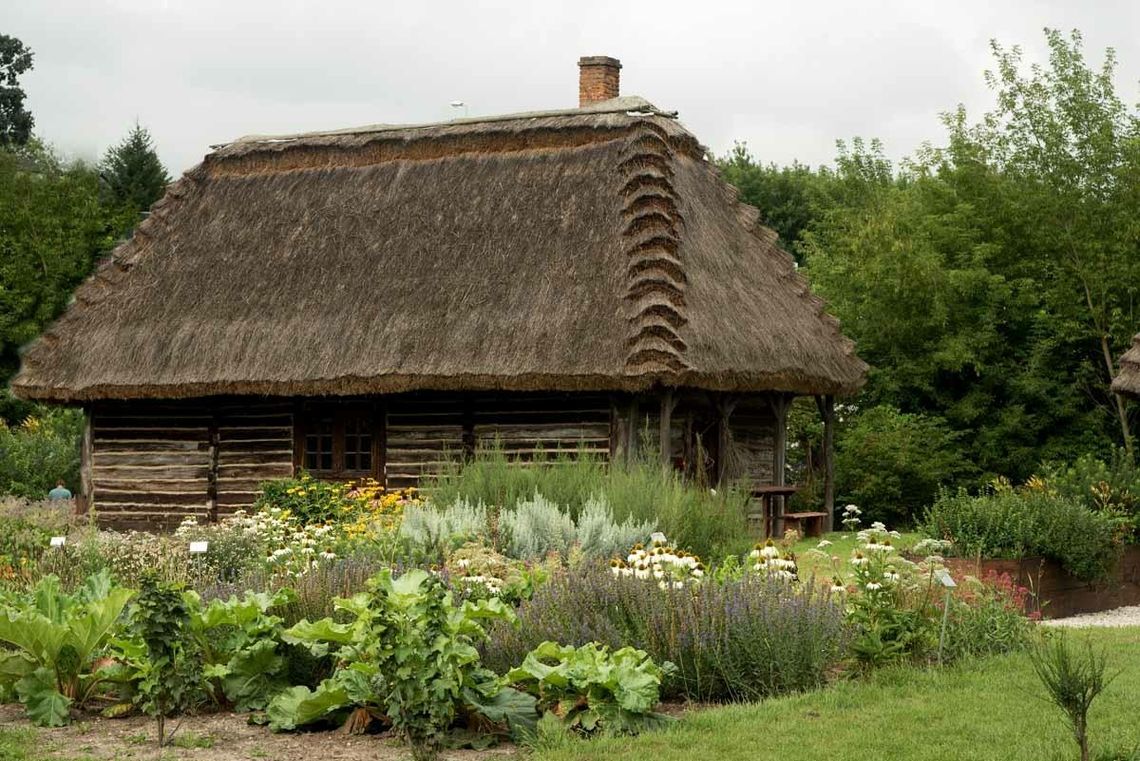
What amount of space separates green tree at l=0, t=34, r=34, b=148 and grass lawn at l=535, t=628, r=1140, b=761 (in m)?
47.8

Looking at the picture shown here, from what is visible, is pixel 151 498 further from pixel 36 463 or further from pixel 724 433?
pixel 724 433

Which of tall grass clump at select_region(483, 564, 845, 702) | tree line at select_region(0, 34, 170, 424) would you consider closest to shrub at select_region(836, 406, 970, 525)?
tall grass clump at select_region(483, 564, 845, 702)

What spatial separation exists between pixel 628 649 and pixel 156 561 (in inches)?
246

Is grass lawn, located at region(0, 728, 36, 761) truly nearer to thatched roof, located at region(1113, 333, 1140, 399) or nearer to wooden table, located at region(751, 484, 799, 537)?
wooden table, located at region(751, 484, 799, 537)

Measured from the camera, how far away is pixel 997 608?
10297 millimetres

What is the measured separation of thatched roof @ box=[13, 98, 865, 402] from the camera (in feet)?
64.5

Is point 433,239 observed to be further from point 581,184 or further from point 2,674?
point 2,674

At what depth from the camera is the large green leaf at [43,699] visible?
28.7 feet

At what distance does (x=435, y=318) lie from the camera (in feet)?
68.1

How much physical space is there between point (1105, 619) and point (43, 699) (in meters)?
9.32

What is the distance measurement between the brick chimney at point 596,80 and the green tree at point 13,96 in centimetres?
3241

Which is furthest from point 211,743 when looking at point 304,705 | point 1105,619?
point 1105,619

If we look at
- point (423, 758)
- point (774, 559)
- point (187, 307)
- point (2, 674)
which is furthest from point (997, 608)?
point (187, 307)

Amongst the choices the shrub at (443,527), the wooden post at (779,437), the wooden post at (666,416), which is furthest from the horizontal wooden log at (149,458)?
the shrub at (443,527)
